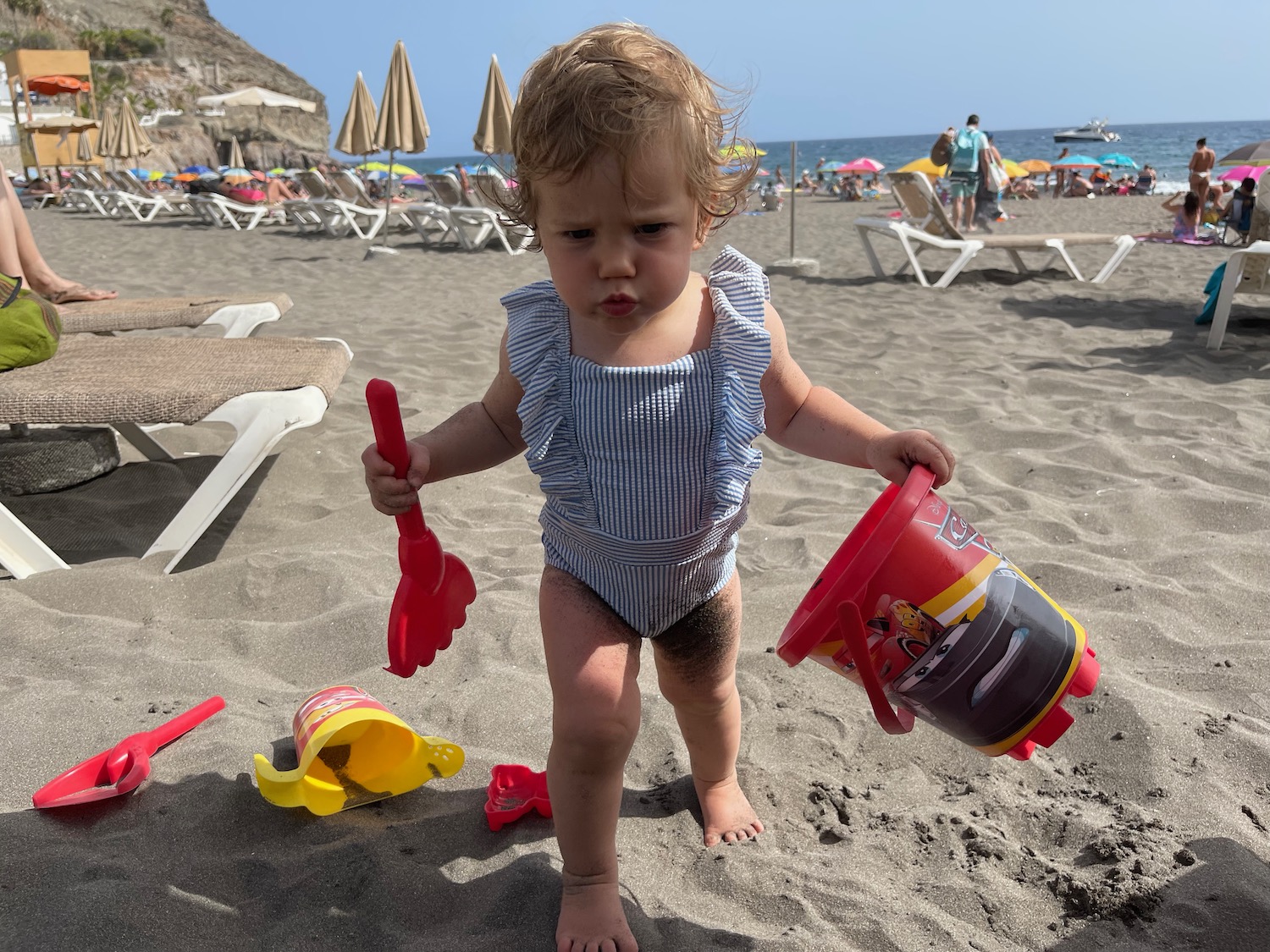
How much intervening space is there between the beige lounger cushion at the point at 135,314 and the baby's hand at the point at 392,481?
9.40ft

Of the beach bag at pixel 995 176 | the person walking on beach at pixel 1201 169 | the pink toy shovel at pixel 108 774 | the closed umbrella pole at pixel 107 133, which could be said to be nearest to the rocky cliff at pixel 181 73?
the closed umbrella pole at pixel 107 133

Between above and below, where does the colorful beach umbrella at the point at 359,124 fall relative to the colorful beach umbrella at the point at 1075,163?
above

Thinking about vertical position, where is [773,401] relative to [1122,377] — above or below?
above

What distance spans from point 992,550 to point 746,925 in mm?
660

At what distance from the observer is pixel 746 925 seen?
1.48 metres

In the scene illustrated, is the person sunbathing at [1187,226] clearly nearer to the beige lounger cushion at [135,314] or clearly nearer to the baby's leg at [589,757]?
the beige lounger cushion at [135,314]

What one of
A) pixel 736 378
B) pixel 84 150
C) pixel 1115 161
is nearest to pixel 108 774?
pixel 736 378

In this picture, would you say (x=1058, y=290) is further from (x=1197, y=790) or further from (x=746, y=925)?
(x=746, y=925)

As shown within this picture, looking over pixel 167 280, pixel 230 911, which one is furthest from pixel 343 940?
pixel 167 280

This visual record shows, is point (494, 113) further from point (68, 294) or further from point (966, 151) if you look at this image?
point (68, 294)

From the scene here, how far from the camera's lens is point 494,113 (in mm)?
12523

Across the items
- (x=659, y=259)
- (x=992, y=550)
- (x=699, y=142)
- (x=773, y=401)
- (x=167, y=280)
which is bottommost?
(x=167, y=280)

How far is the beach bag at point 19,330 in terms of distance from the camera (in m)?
3.02

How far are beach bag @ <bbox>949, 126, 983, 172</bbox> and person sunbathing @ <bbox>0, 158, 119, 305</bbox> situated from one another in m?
9.81
